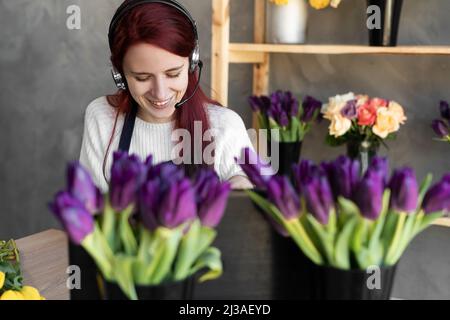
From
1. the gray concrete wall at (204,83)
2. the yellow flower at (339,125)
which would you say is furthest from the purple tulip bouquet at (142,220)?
the gray concrete wall at (204,83)

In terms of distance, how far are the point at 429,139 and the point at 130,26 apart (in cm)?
126

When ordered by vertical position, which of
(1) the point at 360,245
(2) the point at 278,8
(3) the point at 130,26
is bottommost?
(1) the point at 360,245

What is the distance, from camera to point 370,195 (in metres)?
0.57

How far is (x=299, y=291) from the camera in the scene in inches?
26.5

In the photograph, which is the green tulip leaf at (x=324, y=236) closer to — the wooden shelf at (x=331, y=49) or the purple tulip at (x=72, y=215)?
the purple tulip at (x=72, y=215)

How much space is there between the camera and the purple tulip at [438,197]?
61 centimetres

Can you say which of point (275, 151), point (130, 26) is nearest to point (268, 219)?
point (130, 26)

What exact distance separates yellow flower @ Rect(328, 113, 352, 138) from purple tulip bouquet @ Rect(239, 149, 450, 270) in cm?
127

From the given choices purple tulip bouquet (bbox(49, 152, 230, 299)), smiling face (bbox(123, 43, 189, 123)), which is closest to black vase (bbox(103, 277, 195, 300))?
purple tulip bouquet (bbox(49, 152, 230, 299))

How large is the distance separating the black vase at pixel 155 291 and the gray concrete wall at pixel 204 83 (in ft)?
5.58

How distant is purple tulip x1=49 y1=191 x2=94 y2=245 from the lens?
526 mm

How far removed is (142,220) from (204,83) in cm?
196
